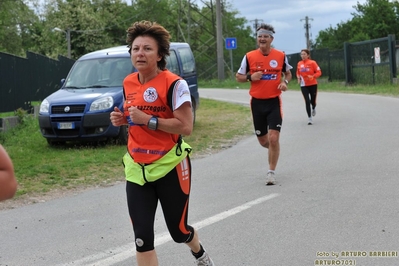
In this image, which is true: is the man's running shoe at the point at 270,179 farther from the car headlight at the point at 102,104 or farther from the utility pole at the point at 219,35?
the utility pole at the point at 219,35

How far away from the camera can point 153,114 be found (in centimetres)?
470

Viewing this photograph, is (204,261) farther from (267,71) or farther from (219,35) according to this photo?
(219,35)

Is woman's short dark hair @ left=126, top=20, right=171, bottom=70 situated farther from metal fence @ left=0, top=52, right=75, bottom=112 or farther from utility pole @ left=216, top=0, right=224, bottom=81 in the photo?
utility pole @ left=216, top=0, right=224, bottom=81

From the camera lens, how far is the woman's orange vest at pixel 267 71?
30.3 ft

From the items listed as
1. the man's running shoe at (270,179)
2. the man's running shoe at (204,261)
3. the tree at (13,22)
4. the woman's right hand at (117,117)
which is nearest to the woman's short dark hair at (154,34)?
the woman's right hand at (117,117)

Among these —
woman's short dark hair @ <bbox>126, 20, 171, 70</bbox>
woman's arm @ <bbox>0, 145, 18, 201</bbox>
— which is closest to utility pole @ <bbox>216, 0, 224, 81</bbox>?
woman's short dark hair @ <bbox>126, 20, 171, 70</bbox>

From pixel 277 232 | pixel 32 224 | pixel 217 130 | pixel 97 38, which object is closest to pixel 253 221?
pixel 277 232

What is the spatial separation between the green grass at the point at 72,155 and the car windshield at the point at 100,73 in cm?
137

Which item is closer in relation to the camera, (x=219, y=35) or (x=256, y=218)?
(x=256, y=218)

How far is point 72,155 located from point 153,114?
834 centimetres

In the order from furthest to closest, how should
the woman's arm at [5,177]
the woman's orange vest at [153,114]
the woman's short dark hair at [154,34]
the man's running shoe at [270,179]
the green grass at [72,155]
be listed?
the green grass at [72,155]
the man's running shoe at [270,179]
the woman's short dark hair at [154,34]
the woman's orange vest at [153,114]
the woman's arm at [5,177]

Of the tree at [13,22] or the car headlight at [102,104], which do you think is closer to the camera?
the car headlight at [102,104]

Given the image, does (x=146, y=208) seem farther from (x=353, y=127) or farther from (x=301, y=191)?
(x=353, y=127)

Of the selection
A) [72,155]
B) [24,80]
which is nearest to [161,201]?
[72,155]
